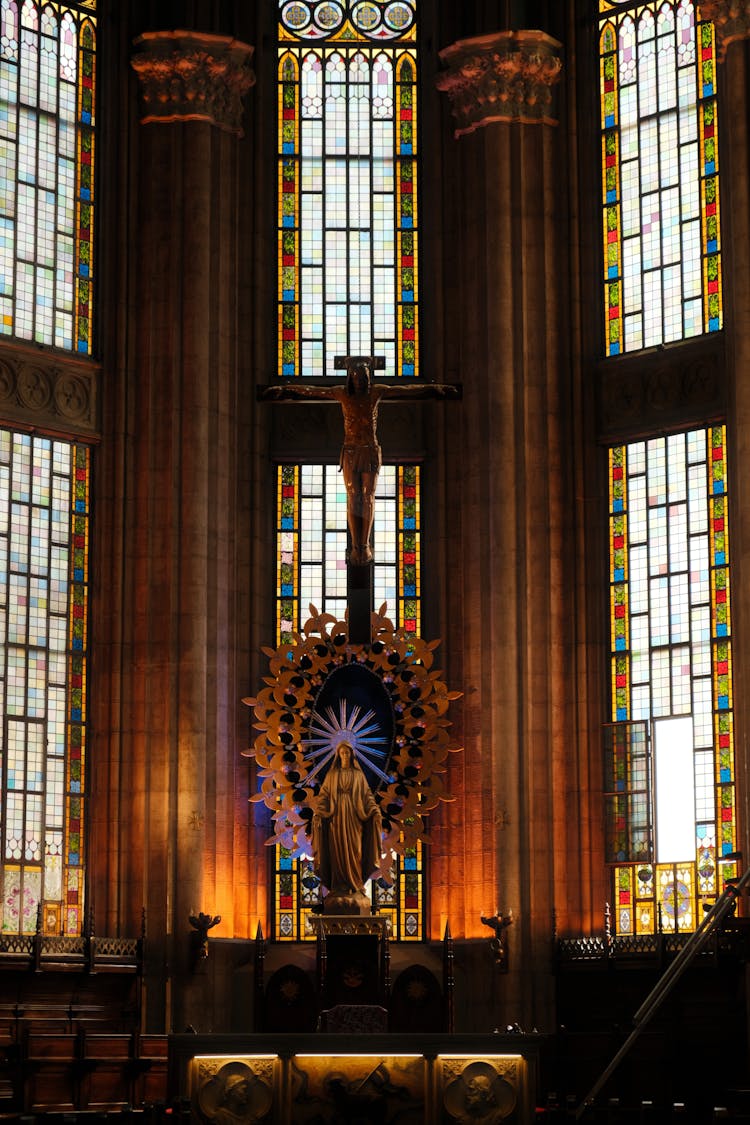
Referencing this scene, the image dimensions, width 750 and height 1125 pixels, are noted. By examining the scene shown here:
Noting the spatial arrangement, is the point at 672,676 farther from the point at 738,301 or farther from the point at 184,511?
the point at 184,511

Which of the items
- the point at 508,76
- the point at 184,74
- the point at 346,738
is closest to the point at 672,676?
the point at 346,738

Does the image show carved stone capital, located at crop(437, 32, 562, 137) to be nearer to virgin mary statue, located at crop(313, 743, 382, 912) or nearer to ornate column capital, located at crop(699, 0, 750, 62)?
ornate column capital, located at crop(699, 0, 750, 62)

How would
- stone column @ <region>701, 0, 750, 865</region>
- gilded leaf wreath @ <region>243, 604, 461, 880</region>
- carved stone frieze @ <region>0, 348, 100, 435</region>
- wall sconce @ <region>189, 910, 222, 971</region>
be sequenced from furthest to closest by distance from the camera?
1. carved stone frieze @ <region>0, 348, 100, 435</region>
2. gilded leaf wreath @ <region>243, 604, 461, 880</region>
3. wall sconce @ <region>189, 910, 222, 971</region>
4. stone column @ <region>701, 0, 750, 865</region>

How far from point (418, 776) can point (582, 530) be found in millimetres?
4199

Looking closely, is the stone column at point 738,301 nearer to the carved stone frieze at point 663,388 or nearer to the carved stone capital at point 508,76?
the carved stone frieze at point 663,388

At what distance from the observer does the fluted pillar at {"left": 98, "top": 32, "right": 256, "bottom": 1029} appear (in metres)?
29.2

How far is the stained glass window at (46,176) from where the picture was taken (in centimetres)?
3048

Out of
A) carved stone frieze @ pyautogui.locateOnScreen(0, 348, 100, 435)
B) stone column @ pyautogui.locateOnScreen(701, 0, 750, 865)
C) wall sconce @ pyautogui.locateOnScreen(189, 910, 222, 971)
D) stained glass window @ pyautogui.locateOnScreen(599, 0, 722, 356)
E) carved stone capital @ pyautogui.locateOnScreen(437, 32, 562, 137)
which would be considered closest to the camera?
stone column @ pyautogui.locateOnScreen(701, 0, 750, 865)

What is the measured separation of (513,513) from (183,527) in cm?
427

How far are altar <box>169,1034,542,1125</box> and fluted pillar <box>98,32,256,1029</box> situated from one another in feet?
14.3

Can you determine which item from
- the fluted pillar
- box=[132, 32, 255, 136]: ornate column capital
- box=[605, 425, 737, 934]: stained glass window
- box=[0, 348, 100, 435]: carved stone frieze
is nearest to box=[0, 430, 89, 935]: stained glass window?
box=[0, 348, 100, 435]: carved stone frieze

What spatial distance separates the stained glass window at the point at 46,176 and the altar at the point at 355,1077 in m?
10.5

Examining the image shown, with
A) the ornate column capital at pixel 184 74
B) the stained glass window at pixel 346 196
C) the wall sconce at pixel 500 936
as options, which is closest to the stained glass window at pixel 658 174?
the stained glass window at pixel 346 196

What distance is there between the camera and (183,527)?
3011cm
